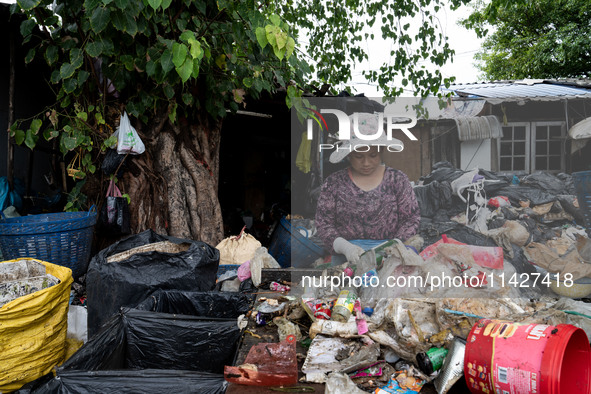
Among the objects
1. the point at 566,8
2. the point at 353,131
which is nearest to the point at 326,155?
the point at 353,131

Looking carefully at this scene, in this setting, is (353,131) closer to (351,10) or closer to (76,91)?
(76,91)

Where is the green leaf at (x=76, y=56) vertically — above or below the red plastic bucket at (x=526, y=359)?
above

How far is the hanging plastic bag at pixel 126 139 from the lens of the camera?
3620 mm

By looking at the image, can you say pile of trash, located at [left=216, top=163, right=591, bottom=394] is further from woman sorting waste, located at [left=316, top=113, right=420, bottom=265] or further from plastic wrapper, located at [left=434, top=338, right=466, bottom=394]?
woman sorting waste, located at [left=316, top=113, right=420, bottom=265]

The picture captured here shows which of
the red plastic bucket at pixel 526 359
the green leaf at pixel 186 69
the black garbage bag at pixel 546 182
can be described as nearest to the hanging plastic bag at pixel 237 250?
the green leaf at pixel 186 69

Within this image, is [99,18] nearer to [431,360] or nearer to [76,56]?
[76,56]

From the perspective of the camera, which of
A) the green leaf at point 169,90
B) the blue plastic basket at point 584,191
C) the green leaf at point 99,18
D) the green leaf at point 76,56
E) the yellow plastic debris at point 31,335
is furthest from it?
the green leaf at point 169,90

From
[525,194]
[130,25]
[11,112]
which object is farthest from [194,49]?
[11,112]

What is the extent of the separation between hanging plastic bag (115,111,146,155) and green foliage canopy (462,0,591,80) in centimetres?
857

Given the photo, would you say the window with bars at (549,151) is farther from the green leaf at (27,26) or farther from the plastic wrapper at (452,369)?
the green leaf at (27,26)

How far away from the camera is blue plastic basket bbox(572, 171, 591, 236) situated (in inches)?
117

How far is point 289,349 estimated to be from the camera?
1.81 m

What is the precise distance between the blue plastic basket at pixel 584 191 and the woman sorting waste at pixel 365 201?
1.16 metres

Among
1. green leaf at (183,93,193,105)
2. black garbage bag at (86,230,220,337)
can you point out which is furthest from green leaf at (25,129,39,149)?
black garbage bag at (86,230,220,337)
